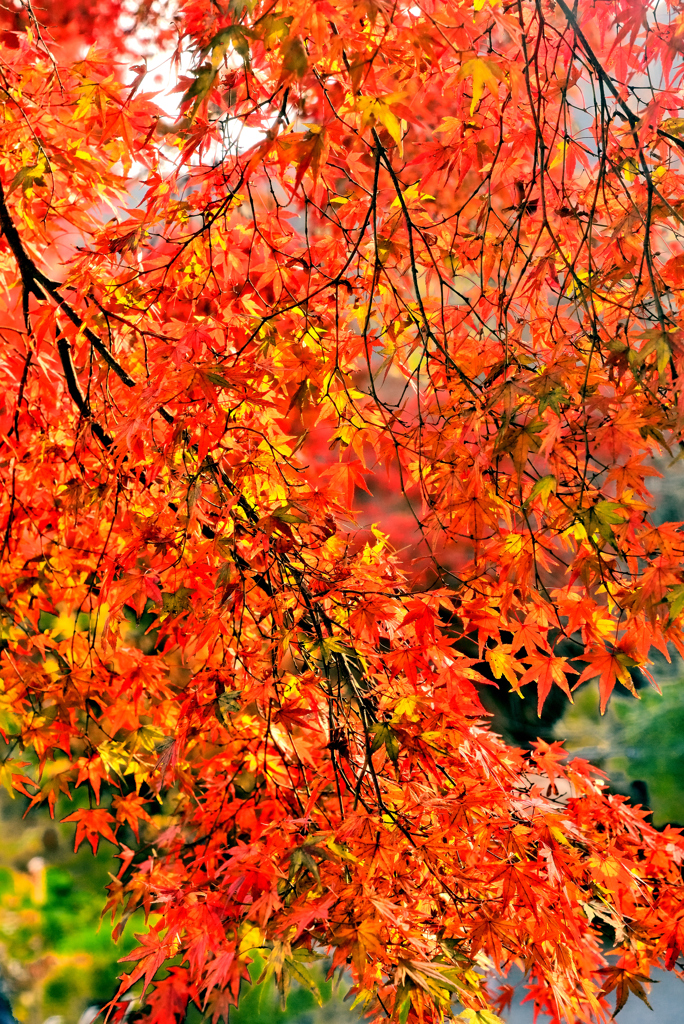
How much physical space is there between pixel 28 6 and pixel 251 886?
2325 millimetres

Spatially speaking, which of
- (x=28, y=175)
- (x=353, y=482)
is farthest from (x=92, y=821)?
(x=28, y=175)

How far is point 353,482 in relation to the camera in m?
1.98

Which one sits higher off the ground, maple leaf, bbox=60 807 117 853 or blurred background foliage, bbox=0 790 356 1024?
maple leaf, bbox=60 807 117 853

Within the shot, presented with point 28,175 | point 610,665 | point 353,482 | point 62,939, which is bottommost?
point 62,939

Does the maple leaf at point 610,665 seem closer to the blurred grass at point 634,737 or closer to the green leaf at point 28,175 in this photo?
the green leaf at point 28,175

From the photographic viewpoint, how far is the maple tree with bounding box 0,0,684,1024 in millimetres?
Result: 1571

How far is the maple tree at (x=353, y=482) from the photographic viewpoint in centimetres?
157

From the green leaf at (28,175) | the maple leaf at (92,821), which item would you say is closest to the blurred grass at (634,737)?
the maple leaf at (92,821)

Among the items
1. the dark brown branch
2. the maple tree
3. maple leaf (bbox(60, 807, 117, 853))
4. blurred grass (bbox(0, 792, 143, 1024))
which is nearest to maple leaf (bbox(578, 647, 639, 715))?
the maple tree

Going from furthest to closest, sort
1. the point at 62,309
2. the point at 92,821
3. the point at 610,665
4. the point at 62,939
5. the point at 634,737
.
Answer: the point at 634,737
the point at 62,939
the point at 92,821
the point at 62,309
the point at 610,665

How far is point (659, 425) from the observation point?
1.60m

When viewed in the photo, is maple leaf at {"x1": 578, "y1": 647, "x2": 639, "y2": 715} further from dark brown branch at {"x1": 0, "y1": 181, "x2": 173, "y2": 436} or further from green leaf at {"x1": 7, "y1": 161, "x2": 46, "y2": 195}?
green leaf at {"x1": 7, "y1": 161, "x2": 46, "y2": 195}

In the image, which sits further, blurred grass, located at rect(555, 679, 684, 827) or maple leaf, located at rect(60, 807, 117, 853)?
blurred grass, located at rect(555, 679, 684, 827)

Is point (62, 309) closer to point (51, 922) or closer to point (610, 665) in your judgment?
point (610, 665)
